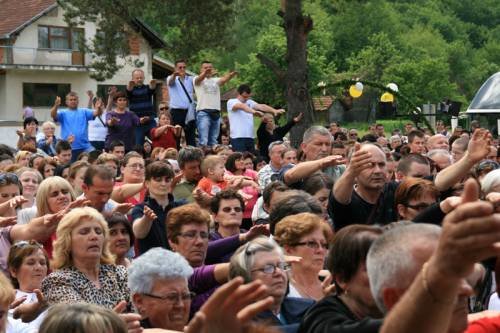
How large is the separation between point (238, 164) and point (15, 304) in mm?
5766

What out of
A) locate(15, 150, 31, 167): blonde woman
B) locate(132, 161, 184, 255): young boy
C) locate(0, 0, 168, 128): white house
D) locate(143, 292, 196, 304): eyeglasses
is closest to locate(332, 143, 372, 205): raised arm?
locate(132, 161, 184, 255): young boy

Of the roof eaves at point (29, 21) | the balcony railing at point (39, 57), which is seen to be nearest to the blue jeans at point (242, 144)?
the balcony railing at point (39, 57)

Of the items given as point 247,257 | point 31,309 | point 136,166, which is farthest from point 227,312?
point 136,166

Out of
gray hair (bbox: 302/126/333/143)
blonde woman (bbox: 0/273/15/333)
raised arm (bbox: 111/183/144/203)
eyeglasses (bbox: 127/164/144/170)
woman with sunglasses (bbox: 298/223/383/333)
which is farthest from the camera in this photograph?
eyeglasses (bbox: 127/164/144/170)

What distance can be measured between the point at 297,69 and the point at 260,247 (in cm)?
1584

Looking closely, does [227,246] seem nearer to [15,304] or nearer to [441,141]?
[15,304]

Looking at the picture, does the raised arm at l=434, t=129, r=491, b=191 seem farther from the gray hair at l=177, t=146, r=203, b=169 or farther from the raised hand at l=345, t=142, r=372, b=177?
the gray hair at l=177, t=146, r=203, b=169

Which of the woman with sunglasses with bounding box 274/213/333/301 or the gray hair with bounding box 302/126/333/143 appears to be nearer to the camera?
the woman with sunglasses with bounding box 274/213/333/301

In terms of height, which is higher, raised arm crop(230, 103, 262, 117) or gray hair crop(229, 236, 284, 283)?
raised arm crop(230, 103, 262, 117)

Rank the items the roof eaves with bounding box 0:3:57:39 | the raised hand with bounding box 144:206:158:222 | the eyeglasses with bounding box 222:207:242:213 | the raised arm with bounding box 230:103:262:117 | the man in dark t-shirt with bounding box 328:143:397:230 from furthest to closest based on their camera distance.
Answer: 1. the roof eaves with bounding box 0:3:57:39
2. the raised arm with bounding box 230:103:262:117
3. the eyeglasses with bounding box 222:207:242:213
4. the raised hand with bounding box 144:206:158:222
5. the man in dark t-shirt with bounding box 328:143:397:230

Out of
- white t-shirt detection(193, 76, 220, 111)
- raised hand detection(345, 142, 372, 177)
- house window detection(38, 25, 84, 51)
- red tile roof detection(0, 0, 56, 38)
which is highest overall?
red tile roof detection(0, 0, 56, 38)

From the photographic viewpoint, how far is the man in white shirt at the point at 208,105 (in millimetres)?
15906

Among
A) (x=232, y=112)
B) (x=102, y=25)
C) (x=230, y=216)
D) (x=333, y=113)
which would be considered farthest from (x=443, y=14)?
(x=230, y=216)

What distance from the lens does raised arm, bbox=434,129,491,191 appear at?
6496 millimetres
